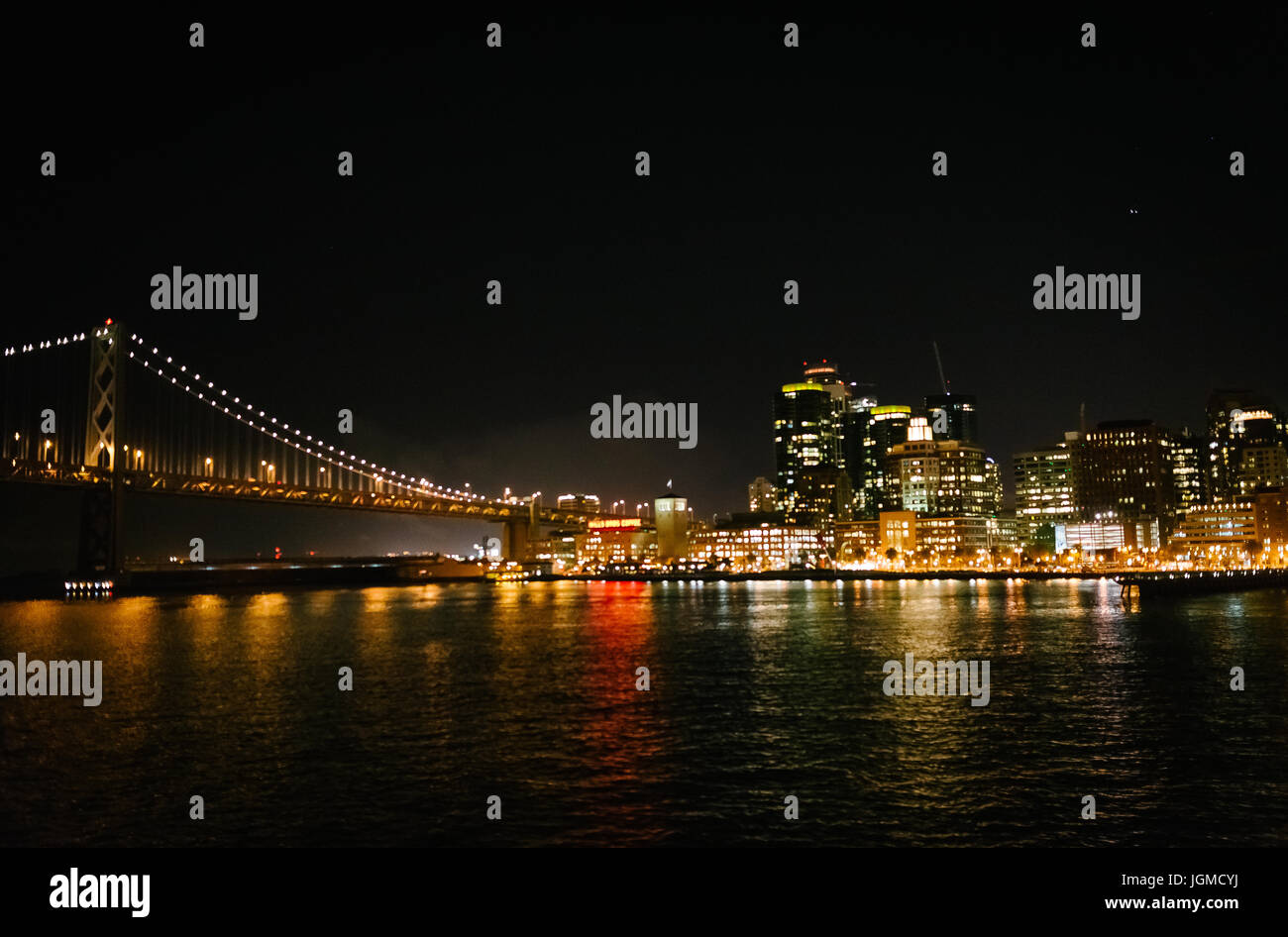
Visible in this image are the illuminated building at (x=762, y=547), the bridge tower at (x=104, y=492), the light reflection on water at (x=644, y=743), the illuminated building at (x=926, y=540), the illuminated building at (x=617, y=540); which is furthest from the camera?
the illuminated building at (x=617, y=540)

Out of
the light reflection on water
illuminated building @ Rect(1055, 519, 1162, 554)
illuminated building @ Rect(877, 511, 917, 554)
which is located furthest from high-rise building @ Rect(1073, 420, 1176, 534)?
the light reflection on water

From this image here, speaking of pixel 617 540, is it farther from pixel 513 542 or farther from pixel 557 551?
pixel 513 542

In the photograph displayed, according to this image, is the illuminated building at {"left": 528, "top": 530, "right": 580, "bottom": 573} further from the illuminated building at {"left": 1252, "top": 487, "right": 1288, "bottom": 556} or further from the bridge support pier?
the illuminated building at {"left": 1252, "top": 487, "right": 1288, "bottom": 556}

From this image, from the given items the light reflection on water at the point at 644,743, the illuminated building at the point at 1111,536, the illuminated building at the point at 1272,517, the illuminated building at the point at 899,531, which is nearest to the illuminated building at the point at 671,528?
the illuminated building at the point at 899,531

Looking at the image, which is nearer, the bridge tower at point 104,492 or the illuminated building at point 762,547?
the bridge tower at point 104,492

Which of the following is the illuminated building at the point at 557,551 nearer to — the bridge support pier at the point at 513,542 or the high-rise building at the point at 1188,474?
the bridge support pier at the point at 513,542

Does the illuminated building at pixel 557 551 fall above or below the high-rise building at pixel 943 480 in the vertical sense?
below
